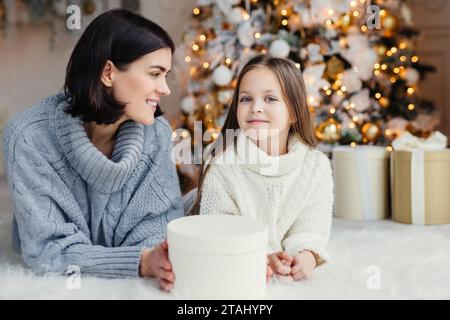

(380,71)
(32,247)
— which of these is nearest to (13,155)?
(32,247)

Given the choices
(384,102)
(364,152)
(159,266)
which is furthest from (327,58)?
(159,266)

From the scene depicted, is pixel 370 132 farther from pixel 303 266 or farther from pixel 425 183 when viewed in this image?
pixel 303 266

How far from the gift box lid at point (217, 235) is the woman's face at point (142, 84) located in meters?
0.37

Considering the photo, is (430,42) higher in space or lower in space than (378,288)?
higher

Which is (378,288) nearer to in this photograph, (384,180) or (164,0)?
(384,180)

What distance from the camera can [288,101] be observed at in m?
1.50

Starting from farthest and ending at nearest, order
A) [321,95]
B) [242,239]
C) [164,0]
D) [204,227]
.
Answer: [164,0], [321,95], [204,227], [242,239]

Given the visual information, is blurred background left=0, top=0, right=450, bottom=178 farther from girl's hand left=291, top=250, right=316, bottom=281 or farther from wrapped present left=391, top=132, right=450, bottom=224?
girl's hand left=291, top=250, right=316, bottom=281

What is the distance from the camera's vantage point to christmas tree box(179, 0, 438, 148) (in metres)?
2.65

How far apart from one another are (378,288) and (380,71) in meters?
1.68

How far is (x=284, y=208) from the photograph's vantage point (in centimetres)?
151

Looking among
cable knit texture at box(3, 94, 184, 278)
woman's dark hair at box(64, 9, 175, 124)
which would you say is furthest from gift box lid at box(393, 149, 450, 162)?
woman's dark hair at box(64, 9, 175, 124)

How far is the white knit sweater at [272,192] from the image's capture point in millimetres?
1473

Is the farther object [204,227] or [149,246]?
[149,246]
